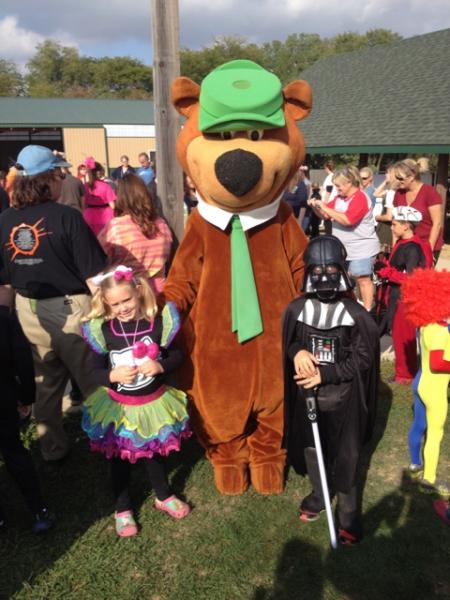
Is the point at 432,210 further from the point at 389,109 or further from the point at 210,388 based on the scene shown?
the point at 389,109

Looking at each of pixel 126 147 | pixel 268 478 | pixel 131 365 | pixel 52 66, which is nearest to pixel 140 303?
pixel 131 365

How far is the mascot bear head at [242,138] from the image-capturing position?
8.65 ft

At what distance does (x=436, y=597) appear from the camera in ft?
8.20

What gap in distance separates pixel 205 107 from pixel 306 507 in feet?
7.54

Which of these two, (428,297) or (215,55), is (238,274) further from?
(215,55)

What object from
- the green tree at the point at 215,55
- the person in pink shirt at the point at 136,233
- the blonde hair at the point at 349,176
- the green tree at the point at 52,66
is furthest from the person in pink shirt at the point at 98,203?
→ the green tree at the point at 52,66

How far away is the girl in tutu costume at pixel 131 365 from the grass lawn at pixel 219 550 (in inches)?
21.4

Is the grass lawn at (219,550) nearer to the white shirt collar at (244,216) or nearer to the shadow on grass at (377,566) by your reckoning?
the shadow on grass at (377,566)

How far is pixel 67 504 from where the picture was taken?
3.21m

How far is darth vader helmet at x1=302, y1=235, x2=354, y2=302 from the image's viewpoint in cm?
255

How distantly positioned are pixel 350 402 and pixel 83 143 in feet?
96.0

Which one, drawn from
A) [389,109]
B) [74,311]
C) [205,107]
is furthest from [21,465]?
[389,109]

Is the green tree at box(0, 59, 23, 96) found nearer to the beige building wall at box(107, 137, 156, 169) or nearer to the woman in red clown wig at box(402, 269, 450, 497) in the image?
the beige building wall at box(107, 137, 156, 169)

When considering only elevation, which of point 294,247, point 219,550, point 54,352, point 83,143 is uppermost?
point 83,143
